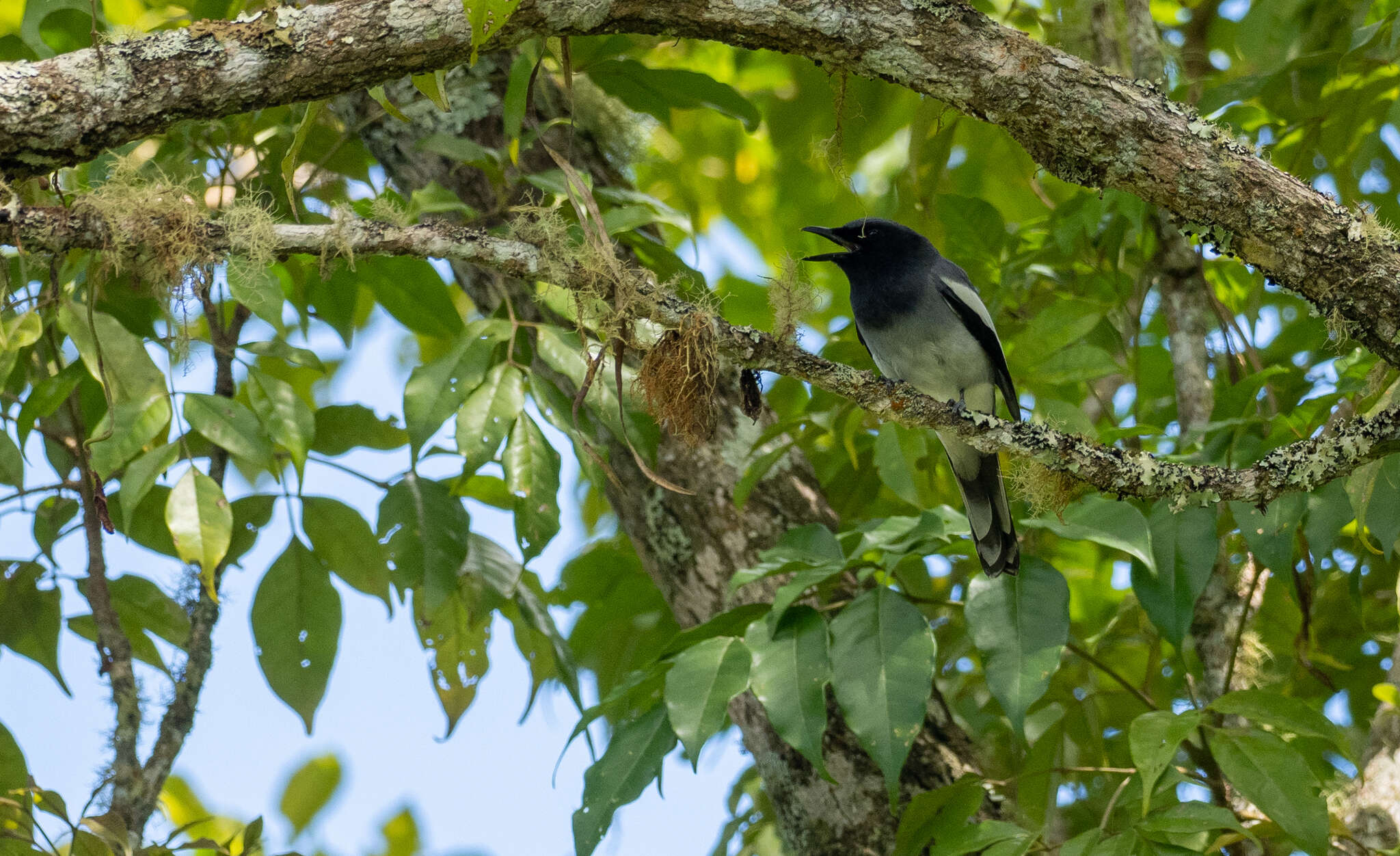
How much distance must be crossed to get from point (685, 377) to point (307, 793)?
7.64 ft

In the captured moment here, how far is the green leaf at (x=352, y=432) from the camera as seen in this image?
3301mm

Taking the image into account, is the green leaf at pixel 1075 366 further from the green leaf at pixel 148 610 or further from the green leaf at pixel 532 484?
the green leaf at pixel 148 610

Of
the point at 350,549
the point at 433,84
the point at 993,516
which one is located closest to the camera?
the point at 433,84

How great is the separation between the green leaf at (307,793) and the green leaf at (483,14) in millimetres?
2619

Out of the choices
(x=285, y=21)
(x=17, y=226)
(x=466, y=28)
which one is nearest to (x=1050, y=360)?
(x=466, y=28)

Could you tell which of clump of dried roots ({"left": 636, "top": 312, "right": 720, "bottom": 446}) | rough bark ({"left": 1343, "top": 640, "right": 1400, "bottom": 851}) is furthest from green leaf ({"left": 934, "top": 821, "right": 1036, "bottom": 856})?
clump of dried roots ({"left": 636, "top": 312, "right": 720, "bottom": 446})

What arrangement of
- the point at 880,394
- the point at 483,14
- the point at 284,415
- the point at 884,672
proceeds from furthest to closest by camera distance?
the point at 284,415 < the point at 884,672 < the point at 880,394 < the point at 483,14

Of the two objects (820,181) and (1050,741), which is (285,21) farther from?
(820,181)

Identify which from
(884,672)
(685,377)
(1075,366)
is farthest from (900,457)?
(685,377)

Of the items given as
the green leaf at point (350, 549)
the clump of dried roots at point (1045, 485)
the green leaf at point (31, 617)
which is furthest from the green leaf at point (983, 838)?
the green leaf at point (31, 617)

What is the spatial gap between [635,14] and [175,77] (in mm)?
835

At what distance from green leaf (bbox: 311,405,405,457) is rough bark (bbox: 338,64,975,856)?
521 millimetres

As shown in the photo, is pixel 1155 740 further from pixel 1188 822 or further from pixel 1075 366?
pixel 1075 366

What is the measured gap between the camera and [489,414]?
2916 millimetres
